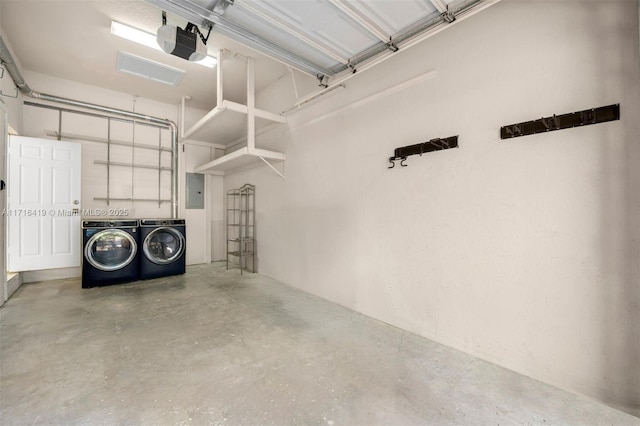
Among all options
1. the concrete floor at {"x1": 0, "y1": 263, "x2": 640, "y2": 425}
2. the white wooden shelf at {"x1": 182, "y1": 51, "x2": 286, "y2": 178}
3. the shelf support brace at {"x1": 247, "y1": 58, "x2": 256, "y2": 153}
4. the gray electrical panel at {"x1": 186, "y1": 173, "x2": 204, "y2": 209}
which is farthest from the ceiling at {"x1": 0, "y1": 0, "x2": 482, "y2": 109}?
the concrete floor at {"x1": 0, "y1": 263, "x2": 640, "y2": 425}

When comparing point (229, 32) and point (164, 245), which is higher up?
point (229, 32)

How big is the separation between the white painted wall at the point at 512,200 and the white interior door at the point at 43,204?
4331 millimetres

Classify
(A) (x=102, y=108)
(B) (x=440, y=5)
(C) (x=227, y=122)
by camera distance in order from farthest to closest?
(A) (x=102, y=108) → (C) (x=227, y=122) → (B) (x=440, y=5)

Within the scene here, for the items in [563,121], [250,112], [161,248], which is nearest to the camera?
[563,121]

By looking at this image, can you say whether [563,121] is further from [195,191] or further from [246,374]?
[195,191]

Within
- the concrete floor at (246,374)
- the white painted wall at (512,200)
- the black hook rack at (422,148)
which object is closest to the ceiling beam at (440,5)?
the white painted wall at (512,200)

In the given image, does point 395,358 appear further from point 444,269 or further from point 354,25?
point 354,25

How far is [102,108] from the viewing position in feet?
15.6

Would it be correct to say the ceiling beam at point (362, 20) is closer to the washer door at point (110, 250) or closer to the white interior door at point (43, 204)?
the washer door at point (110, 250)

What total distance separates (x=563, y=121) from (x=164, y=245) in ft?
17.6

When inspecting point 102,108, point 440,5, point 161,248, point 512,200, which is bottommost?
point 161,248

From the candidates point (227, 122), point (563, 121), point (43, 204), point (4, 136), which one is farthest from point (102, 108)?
point (563, 121)

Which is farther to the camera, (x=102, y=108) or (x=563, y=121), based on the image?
(x=102, y=108)

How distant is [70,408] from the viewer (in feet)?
5.05
